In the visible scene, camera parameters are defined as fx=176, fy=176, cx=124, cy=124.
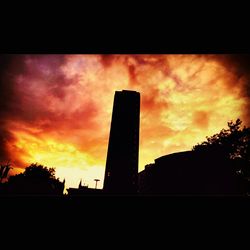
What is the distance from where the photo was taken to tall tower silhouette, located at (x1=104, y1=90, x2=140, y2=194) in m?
16.3

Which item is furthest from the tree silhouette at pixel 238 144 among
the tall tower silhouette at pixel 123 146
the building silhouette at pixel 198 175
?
the tall tower silhouette at pixel 123 146

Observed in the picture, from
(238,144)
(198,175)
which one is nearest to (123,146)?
(198,175)

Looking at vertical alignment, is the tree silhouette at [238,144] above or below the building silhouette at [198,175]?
above

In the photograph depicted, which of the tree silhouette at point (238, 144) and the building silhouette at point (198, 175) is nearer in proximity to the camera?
the building silhouette at point (198, 175)

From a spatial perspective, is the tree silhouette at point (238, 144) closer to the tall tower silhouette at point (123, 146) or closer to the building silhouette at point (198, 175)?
the building silhouette at point (198, 175)

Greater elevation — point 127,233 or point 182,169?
point 182,169

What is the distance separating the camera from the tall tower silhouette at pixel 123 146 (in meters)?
16.3

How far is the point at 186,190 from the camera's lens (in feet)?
68.1

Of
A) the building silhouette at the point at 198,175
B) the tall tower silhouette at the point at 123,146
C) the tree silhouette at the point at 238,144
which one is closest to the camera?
the tall tower silhouette at the point at 123,146
